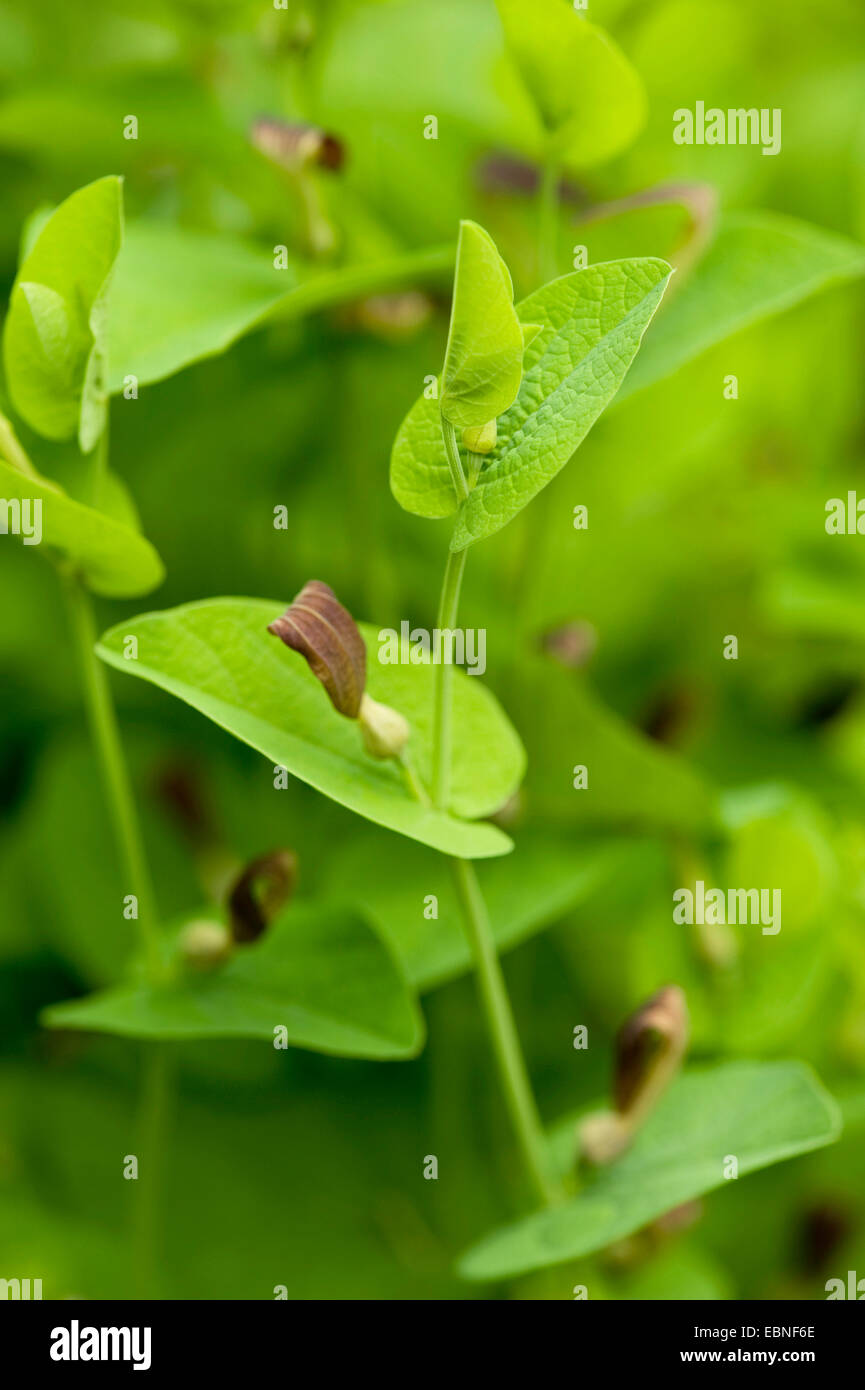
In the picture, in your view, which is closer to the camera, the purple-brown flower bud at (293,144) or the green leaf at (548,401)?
the green leaf at (548,401)

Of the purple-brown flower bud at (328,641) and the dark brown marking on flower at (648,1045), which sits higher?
the purple-brown flower bud at (328,641)

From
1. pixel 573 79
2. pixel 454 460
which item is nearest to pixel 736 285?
pixel 573 79

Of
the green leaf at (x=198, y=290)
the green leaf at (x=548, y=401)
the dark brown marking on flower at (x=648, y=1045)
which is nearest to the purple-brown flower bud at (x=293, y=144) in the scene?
the green leaf at (x=198, y=290)

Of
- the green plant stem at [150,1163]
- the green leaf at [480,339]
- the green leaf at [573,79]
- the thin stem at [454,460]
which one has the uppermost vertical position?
the green leaf at [573,79]

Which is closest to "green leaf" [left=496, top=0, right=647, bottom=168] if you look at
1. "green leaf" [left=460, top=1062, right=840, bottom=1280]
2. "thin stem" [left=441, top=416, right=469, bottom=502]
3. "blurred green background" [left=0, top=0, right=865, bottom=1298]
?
"blurred green background" [left=0, top=0, right=865, bottom=1298]

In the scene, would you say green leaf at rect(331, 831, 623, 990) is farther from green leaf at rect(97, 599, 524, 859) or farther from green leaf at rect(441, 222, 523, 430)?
green leaf at rect(441, 222, 523, 430)

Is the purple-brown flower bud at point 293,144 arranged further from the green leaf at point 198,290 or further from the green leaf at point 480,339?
the green leaf at point 480,339
